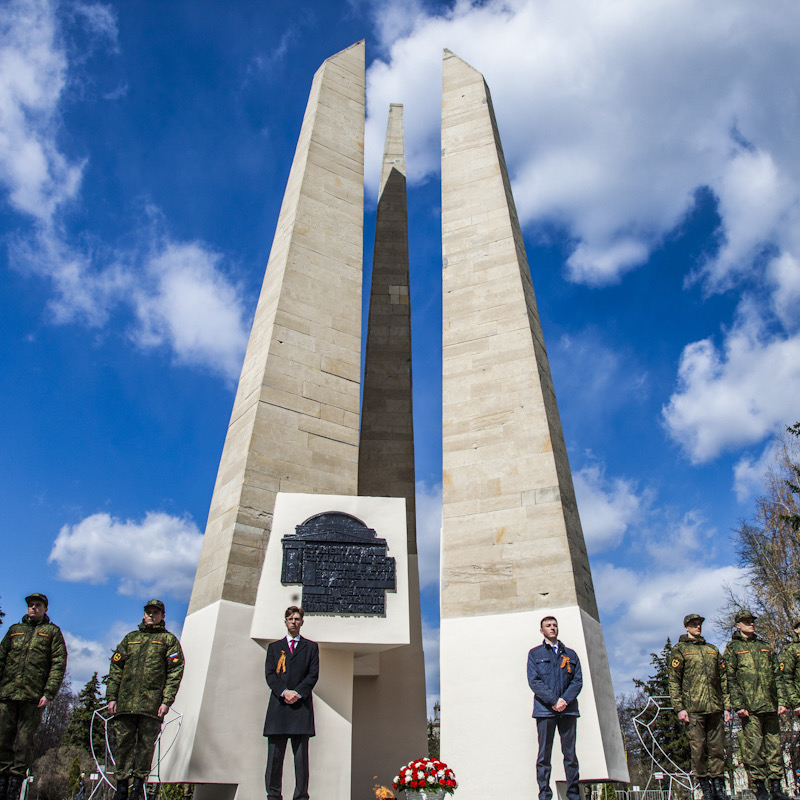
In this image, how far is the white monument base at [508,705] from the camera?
6.78 m

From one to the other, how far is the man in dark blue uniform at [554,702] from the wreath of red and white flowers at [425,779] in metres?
0.81

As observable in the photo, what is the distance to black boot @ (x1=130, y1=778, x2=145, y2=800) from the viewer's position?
17.4ft

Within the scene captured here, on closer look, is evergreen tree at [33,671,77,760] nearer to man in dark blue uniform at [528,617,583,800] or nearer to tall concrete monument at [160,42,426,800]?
tall concrete monument at [160,42,426,800]

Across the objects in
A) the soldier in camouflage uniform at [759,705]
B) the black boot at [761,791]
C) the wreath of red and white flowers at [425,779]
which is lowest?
the black boot at [761,791]

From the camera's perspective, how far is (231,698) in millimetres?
6848

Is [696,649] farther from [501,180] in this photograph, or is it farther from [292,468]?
[501,180]

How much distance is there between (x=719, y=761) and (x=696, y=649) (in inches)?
32.6

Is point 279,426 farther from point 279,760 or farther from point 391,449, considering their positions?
point 279,760

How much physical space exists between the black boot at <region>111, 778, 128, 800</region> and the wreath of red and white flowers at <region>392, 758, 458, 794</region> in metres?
2.23

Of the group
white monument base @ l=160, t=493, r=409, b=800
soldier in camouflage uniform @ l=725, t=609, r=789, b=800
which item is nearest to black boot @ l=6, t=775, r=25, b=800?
white monument base @ l=160, t=493, r=409, b=800

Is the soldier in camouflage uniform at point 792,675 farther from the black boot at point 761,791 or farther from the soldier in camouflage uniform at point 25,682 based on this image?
the soldier in camouflage uniform at point 25,682

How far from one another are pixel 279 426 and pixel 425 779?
4134 millimetres

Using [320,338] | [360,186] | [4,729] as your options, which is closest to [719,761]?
[4,729]

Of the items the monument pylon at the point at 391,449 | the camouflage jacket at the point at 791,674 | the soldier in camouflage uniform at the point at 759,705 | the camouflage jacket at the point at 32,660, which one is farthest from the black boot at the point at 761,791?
the camouflage jacket at the point at 32,660
